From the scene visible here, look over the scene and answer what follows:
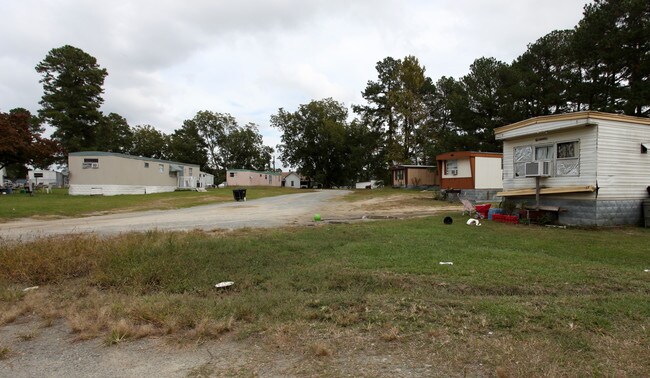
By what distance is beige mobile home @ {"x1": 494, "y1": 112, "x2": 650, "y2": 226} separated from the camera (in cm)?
1241

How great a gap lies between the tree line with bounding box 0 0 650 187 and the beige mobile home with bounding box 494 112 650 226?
14.3 meters

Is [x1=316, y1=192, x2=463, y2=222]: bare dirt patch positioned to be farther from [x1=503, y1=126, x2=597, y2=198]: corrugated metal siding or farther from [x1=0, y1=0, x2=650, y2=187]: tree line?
[x1=0, y1=0, x2=650, y2=187]: tree line

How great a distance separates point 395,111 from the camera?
43.3 meters

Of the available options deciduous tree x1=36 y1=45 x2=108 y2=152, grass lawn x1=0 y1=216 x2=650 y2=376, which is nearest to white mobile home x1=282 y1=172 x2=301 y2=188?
deciduous tree x1=36 y1=45 x2=108 y2=152

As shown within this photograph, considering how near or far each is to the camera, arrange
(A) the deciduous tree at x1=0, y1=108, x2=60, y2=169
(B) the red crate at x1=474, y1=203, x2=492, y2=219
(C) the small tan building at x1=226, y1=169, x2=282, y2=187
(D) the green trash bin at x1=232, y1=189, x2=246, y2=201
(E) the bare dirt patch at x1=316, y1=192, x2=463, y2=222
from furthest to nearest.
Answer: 1. (C) the small tan building at x1=226, y1=169, x2=282, y2=187
2. (D) the green trash bin at x1=232, y1=189, x2=246, y2=201
3. (A) the deciduous tree at x1=0, y1=108, x2=60, y2=169
4. (E) the bare dirt patch at x1=316, y1=192, x2=463, y2=222
5. (B) the red crate at x1=474, y1=203, x2=492, y2=219

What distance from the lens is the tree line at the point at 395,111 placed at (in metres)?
24.9

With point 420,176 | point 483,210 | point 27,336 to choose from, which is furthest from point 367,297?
point 420,176

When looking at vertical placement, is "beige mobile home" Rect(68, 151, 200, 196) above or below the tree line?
below

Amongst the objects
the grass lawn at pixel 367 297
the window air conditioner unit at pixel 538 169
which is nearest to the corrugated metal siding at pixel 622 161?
the window air conditioner unit at pixel 538 169

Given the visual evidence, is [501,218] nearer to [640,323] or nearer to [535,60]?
[640,323]

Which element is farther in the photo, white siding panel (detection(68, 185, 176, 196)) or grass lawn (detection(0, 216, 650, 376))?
white siding panel (detection(68, 185, 176, 196))

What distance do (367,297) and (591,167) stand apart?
11950mm

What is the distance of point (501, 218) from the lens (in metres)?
14.3

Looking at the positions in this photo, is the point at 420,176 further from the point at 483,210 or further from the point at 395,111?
the point at 483,210
